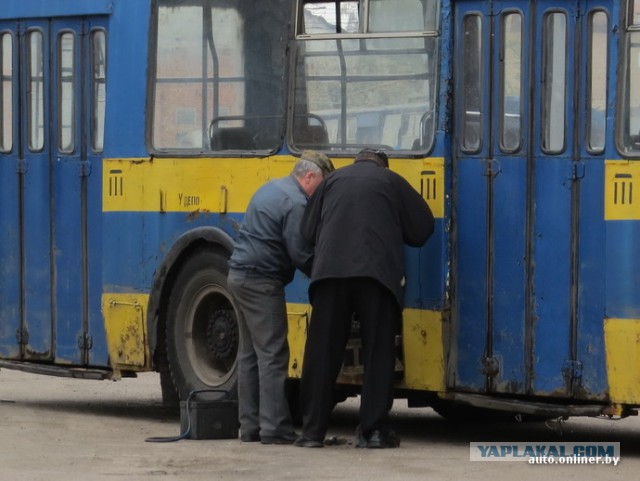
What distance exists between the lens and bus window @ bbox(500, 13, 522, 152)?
11445mm

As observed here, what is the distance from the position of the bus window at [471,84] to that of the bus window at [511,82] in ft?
0.53

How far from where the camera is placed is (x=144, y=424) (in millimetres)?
13234

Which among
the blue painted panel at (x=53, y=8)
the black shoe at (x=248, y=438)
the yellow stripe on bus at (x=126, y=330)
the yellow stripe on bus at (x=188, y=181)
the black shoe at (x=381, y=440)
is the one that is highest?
the blue painted panel at (x=53, y=8)

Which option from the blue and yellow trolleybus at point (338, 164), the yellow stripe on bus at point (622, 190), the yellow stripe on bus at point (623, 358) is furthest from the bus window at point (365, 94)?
the yellow stripe on bus at point (623, 358)

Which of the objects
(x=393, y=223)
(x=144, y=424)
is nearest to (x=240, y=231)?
(x=393, y=223)

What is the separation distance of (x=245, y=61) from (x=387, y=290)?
88.5 inches

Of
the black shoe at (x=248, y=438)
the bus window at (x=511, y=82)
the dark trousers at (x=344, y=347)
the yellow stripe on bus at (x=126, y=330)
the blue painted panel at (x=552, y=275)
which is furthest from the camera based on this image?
the yellow stripe on bus at (x=126, y=330)

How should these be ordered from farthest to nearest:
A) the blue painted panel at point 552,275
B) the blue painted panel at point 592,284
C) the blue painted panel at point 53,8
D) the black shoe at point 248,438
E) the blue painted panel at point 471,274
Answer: the blue painted panel at point 53,8 < the black shoe at point 248,438 < the blue painted panel at point 471,274 < the blue painted panel at point 552,275 < the blue painted panel at point 592,284

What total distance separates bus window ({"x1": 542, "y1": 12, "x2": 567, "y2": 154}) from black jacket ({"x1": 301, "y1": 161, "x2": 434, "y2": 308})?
0.81 metres

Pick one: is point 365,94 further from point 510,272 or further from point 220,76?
point 510,272

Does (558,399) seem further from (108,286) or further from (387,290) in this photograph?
(108,286)

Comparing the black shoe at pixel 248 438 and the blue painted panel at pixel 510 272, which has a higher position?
the blue painted panel at pixel 510 272

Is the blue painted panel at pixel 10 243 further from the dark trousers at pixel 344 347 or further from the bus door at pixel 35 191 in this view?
the dark trousers at pixel 344 347

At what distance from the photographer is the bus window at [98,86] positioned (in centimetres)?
1374
